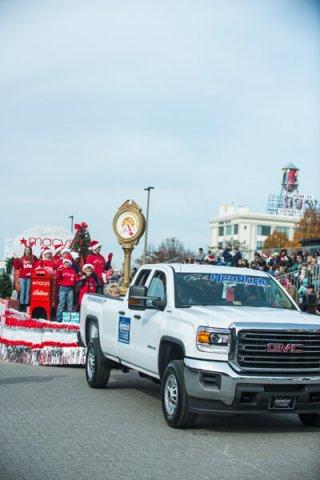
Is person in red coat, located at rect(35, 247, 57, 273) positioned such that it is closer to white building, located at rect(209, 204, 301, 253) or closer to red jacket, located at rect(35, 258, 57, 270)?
red jacket, located at rect(35, 258, 57, 270)

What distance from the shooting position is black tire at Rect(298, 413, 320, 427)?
32.0 ft

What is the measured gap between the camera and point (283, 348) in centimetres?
896

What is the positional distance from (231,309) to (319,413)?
1.53 meters

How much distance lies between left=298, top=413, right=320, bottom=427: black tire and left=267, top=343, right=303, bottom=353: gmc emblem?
44.9 inches

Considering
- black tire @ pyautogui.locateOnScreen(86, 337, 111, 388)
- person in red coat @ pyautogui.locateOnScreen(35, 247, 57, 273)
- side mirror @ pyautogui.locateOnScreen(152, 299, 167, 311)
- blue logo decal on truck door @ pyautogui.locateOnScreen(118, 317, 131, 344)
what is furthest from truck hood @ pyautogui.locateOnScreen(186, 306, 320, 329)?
person in red coat @ pyautogui.locateOnScreen(35, 247, 57, 273)

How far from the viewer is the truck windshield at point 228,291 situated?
33.3 feet

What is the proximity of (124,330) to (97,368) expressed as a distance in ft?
4.00

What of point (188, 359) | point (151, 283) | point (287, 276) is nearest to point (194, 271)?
point (151, 283)

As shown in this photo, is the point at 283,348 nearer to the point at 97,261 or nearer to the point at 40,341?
the point at 40,341

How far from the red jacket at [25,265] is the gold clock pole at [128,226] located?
2.23 meters

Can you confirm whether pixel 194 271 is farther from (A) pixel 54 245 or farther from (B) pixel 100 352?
(A) pixel 54 245

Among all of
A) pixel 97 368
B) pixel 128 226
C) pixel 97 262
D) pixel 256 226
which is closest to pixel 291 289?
pixel 128 226

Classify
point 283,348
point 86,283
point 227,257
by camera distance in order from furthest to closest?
1. point 227,257
2. point 86,283
3. point 283,348

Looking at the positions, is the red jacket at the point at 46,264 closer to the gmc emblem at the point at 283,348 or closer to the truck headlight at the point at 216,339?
the truck headlight at the point at 216,339
